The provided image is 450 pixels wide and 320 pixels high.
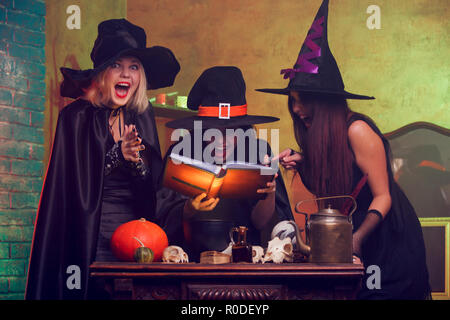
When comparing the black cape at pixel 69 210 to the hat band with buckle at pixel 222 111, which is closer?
the black cape at pixel 69 210

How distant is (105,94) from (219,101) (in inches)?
26.2

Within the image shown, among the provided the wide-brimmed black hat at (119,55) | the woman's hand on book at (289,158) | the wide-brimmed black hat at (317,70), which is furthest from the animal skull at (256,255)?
the wide-brimmed black hat at (119,55)

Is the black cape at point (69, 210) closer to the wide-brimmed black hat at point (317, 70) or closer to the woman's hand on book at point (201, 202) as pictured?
the woman's hand on book at point (201, 202)

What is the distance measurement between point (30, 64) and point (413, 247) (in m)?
2.50

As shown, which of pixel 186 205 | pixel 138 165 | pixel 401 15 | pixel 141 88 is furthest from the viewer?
pixel 401 15

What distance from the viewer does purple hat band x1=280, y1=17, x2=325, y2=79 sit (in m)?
3.66

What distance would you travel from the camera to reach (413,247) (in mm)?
3635

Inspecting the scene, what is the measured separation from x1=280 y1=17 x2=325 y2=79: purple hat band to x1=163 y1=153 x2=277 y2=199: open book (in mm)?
966

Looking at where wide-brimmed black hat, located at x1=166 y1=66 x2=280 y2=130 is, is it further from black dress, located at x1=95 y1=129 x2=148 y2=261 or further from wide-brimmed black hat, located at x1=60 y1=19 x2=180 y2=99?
black dress, located at x1=95 y1=129 x2=148 y2=261

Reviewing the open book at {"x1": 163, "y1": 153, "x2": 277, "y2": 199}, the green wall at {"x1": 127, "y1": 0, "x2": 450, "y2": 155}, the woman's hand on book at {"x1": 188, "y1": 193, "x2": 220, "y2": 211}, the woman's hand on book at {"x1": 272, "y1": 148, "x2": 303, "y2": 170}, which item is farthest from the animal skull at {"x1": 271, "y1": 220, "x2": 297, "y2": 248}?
the green wall at {"x1": 127, "y1": 0, "x2": 450, "y2": 155}

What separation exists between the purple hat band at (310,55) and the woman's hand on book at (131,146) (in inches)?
40.7

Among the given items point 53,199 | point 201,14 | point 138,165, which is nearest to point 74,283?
point 53,199

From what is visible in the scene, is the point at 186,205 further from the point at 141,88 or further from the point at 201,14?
the point at 201,14

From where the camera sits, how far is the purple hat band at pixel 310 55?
3660 millimetres
